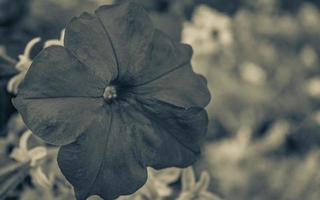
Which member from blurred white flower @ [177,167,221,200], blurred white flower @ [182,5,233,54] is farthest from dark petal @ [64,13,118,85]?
blurred white flower @ [182,5,233,54]

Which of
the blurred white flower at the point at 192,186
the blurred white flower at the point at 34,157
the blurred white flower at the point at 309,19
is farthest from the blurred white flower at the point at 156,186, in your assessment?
the blurred white flower at the point at 309,19

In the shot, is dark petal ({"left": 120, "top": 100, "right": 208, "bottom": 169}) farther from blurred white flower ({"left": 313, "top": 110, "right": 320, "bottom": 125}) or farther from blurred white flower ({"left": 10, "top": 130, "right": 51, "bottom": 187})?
blurred white flower ({"left": 313, "top": 110, "right": 320, "bottom": 125})

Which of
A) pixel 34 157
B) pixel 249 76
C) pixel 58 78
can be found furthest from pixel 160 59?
pixel 249 76

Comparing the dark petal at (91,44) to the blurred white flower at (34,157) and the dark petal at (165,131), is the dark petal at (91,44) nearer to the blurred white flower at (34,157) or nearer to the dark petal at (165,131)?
the dark petal at (165,131)

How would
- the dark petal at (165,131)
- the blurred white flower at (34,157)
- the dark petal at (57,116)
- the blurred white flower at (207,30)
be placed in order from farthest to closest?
the blurred white flower at (207,30), the blurred white flower at (34,157), the dark petal at (165,131), the dark petal at (57,116)

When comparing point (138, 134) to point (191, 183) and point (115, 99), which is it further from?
point (191, 183)

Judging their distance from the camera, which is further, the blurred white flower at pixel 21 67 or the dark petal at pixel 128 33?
the blurred white flower at pixel 21 67
